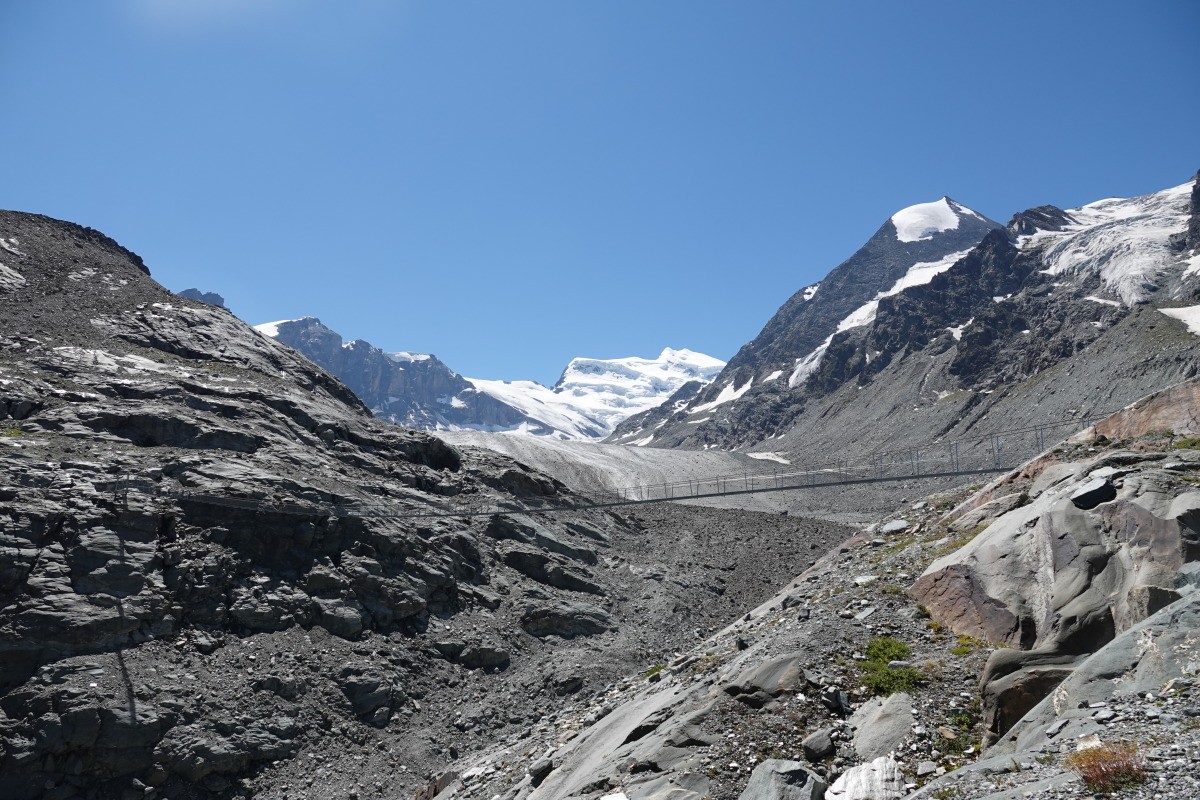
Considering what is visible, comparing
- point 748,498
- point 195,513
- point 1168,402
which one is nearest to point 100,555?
point 195,513

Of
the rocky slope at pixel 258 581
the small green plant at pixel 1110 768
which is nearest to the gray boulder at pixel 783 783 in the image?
the small green plant at pixel 1110 768

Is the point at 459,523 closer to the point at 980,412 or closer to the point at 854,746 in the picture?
the point at 854,746

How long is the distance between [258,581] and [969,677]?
27.6 metres

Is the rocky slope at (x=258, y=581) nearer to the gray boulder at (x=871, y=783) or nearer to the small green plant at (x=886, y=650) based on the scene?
the small green plant at (x=886, y=650)

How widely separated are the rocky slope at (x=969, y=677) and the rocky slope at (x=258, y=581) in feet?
35.4

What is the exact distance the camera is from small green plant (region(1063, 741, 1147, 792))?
771cm

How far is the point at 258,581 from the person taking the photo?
3183 centimetres

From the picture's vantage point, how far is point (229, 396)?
43625 mm

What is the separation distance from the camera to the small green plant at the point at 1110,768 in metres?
7.71

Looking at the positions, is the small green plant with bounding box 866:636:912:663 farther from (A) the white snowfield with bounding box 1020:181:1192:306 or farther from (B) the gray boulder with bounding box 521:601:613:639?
(A) the white snowfield with bounding box 1020:181:1192:306

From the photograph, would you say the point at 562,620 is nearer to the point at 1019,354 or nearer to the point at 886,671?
the point at 886,671

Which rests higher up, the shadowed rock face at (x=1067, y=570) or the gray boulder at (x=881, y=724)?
the shadowed rock face at (x=1067, y=570)

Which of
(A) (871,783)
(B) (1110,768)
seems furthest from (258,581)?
(B) (1110,768)

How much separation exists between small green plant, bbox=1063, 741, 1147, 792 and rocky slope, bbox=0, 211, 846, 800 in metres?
18.9
